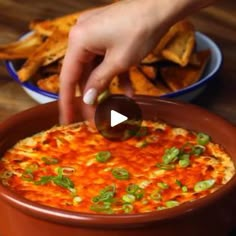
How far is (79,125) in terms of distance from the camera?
5.09 feet

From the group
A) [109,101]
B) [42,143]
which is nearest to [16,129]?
[42,143]

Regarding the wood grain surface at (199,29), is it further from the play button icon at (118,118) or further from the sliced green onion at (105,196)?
the sliced green onion at (105,196)

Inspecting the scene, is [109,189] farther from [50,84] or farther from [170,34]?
[170,34]

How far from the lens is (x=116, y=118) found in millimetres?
1439

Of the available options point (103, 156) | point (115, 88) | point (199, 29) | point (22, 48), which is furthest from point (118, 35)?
point (199, 29)

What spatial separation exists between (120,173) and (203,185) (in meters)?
0.15

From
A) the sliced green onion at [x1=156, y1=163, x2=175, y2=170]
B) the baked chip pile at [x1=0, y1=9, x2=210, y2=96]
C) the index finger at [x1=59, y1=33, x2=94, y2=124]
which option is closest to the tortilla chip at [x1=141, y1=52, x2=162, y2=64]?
the baked chip pile at [x1=0, y1=9, x2=210, y2=96]

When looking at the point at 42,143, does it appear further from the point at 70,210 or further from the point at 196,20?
the point at 196,20

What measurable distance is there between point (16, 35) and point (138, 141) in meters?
0.88

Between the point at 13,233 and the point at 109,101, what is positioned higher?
the point at 109,101

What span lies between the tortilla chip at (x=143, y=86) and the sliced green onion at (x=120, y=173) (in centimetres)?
42

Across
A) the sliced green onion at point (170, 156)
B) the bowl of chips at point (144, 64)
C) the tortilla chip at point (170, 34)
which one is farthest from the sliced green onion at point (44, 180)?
the tortilla chip at point (170, 34)

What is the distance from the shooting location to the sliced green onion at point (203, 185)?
4.24 feet

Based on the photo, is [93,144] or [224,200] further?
[93,144]
